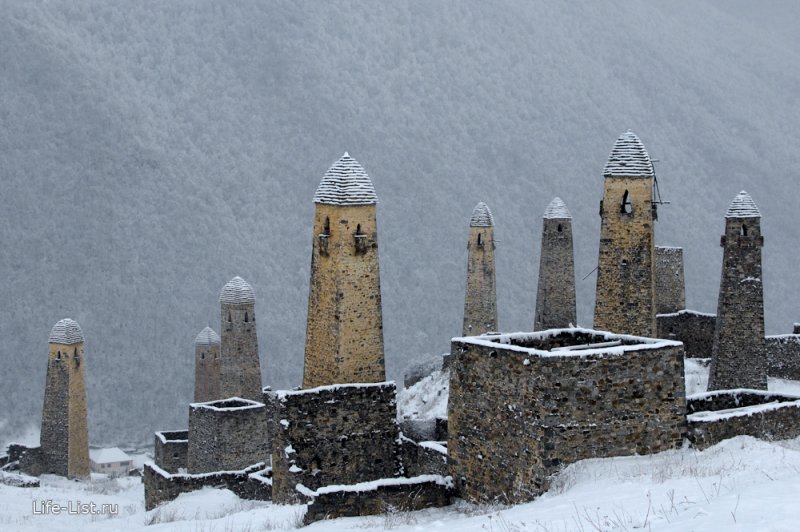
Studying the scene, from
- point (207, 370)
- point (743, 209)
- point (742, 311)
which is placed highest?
point (743, 209)

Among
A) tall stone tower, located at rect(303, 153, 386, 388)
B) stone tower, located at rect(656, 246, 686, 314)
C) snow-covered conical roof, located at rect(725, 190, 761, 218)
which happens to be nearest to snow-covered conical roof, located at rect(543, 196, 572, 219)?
stone tower, located at rect(656, 246, 686, 314)

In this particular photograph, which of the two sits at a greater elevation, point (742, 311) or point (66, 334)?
point (742, 311)

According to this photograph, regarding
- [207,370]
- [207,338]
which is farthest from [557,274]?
[207,370]

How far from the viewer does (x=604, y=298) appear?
956 inches

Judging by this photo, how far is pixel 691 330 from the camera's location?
33219 millimetres

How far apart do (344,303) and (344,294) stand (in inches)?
6.8

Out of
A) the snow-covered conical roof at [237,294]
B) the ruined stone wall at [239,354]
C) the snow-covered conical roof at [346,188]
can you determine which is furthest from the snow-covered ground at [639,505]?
the snow-covered conical roof at [237,294]

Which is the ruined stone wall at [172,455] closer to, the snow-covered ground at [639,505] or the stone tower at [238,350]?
the stone tower at [238,350]

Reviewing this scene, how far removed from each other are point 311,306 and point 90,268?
4808cm

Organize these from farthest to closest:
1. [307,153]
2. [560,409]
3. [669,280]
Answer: [307,153], [669,280], [560,409]

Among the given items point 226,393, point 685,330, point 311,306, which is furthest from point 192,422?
point 685,330

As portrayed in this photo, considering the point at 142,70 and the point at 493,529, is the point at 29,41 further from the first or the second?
the point at 493,529

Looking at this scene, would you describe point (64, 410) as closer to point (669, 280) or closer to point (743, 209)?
point (669, 280)

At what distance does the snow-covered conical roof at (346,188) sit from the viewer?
21266 mm
